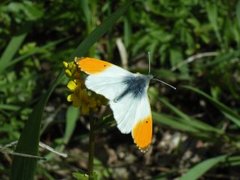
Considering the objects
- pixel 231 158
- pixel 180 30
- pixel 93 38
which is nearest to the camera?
pixel 93 38

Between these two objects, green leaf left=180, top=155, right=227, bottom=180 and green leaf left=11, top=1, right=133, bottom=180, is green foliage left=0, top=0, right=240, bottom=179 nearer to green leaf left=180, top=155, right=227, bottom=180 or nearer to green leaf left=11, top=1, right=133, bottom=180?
green leaf left=180, top=155, right=227, bottom=180

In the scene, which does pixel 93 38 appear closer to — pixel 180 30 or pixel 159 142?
pixel 180 30

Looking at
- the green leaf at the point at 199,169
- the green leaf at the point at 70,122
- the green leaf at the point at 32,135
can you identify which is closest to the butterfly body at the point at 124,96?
the green leaf at the point at 32,135

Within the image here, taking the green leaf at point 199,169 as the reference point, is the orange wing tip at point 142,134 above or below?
above

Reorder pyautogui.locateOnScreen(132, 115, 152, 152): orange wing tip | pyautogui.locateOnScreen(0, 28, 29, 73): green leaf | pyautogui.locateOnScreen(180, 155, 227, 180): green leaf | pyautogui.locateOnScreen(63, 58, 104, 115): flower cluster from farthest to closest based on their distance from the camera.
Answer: pyautogui.locateOnScreen(0, 28, 29, 73): green leaf
pyautogui.locateOnScreen(180, 155, 227, 180): green leaf
pyautogui.locateOnScreen(63, 58, 104, 115): flower cluster
pyautogui.locateOnScreen(132, 115, 152, 152): orange wing tip

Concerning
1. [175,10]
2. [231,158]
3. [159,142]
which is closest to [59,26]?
[175,10]

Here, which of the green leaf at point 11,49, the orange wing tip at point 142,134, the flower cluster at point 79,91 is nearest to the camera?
the orange wing tip at point 142,134

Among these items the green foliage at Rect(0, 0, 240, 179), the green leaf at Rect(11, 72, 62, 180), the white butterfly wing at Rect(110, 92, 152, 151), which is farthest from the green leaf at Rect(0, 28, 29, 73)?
the white butterfly wing at Rect(110, 92, 152, 151)

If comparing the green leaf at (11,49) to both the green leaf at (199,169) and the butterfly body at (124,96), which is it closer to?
the green leaf at (199,169)
